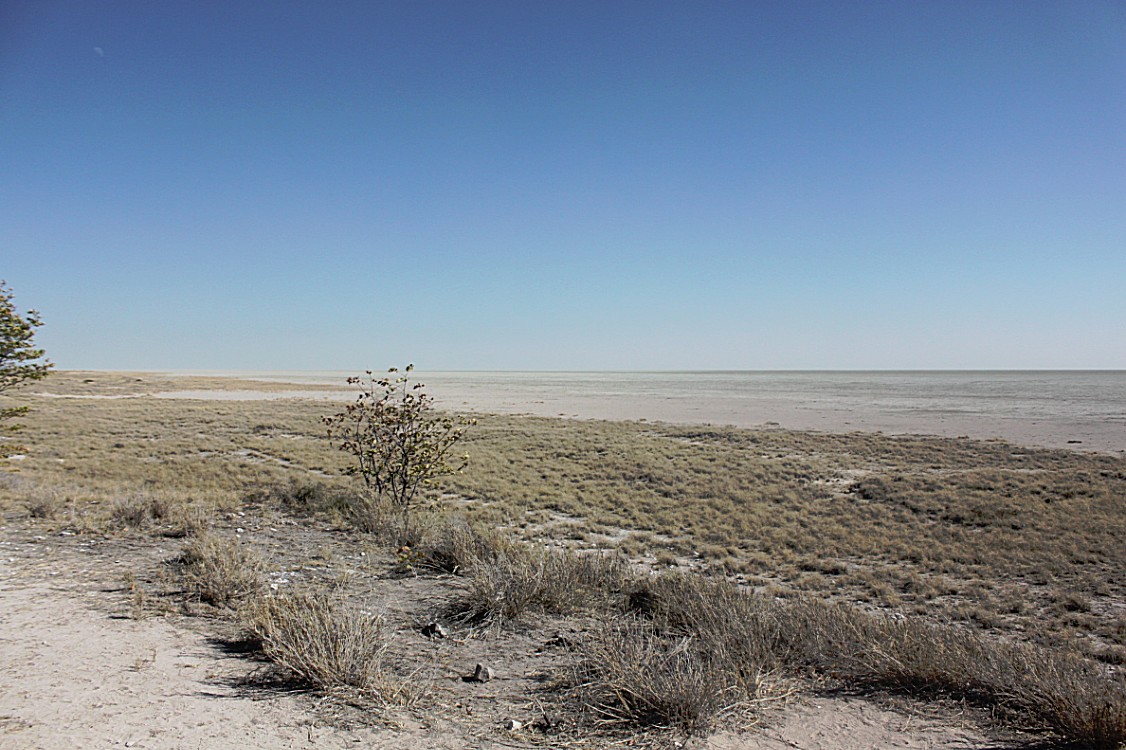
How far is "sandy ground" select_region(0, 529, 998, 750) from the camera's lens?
12.0 feet

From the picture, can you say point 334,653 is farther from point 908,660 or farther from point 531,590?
point 908,660

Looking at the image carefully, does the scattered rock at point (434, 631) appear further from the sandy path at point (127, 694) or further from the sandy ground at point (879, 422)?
the sandy ground at point (879, 422)

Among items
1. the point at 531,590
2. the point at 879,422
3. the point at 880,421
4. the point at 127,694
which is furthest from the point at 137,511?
the point at 880,421

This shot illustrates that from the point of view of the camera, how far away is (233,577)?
20.7 ft

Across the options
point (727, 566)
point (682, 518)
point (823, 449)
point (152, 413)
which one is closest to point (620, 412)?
point (823, 449)

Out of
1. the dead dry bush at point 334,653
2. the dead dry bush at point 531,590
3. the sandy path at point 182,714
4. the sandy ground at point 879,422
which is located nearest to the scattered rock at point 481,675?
the dead dry bush at point 334,653

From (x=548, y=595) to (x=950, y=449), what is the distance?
29753mm

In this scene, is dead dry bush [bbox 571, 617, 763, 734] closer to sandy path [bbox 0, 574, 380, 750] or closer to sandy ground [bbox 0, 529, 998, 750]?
sandy ground [bbox 0, 529, 998, 750]

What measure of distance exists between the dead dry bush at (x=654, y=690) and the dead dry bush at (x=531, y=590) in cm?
150

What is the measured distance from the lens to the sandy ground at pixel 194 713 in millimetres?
3662

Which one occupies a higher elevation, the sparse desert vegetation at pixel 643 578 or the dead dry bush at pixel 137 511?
the dead dry bush at pixel 137 511

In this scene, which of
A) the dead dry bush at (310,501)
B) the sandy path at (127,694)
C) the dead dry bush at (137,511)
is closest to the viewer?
the sandy path at (127,694)

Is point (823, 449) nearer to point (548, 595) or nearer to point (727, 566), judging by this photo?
point (727, 566)

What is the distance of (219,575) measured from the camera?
623cm
